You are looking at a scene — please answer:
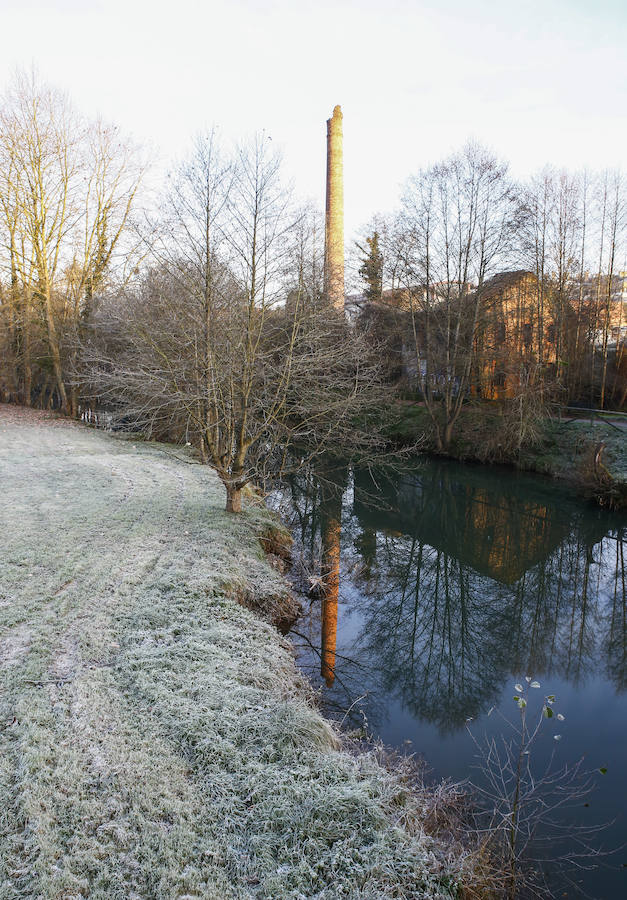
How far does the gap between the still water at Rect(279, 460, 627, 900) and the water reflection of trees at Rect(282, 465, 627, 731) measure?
1.2 inches

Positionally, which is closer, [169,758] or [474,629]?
[169,758]

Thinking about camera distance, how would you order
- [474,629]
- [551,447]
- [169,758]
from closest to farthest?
1. [169,758]
2. [474,629]
3. [551,447]

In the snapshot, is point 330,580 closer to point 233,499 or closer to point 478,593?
point 233,499

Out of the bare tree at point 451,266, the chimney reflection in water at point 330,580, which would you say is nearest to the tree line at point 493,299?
the bare tree at point 451,266

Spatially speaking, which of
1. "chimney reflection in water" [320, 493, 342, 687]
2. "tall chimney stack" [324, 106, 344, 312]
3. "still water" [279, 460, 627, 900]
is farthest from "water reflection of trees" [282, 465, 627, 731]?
"tall chimney stack" [324, 106, 344, 312]

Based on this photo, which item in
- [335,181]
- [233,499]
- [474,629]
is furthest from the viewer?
[335,181]

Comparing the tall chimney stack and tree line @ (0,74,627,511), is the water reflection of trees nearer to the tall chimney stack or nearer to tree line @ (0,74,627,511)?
tree line @ (0,74,627,511)

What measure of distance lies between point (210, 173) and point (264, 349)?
9.79ft

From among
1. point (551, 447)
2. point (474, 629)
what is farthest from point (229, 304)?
point (551, 447)

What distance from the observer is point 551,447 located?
60.2 ft

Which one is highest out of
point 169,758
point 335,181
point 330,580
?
point 335,181

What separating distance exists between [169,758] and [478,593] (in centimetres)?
747

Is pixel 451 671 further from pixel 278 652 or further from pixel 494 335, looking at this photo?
pixel 494 335

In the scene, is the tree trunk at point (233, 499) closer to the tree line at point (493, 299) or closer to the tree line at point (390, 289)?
the tree line at point (390, 289)
